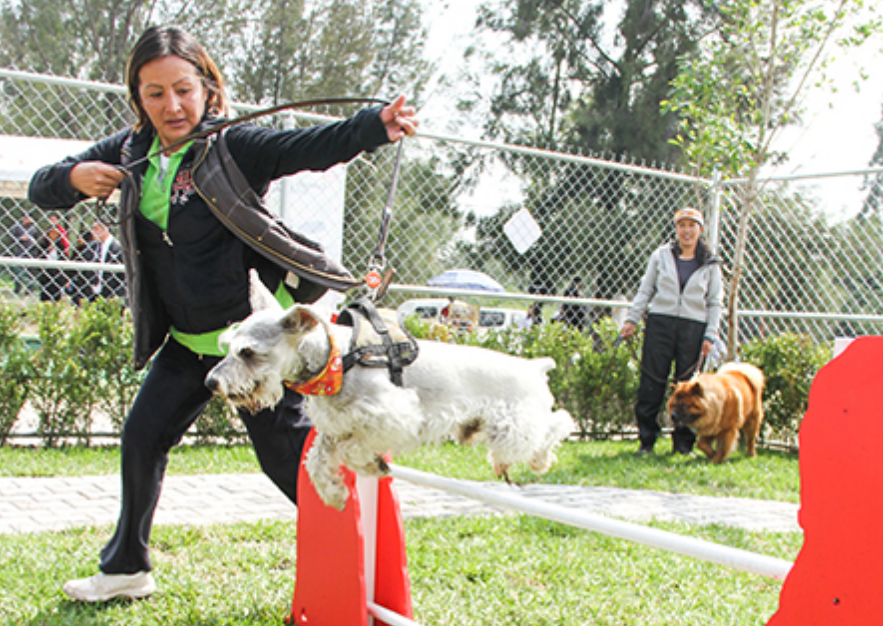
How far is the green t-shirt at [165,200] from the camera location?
2.96m

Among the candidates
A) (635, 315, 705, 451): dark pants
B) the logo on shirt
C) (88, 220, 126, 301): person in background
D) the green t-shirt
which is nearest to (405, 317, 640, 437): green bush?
(635, 315, 705, 451): dark pants

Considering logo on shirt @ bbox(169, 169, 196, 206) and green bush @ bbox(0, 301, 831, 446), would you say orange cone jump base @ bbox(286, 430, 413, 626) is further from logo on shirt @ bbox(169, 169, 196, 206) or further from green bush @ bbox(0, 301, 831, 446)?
green bush @ bbox(0, 301, 831, 446)

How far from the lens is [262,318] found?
200 centimetres

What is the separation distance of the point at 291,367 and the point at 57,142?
5224 mm

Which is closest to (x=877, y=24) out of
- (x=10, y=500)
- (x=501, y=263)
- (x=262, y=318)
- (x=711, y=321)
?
(x=711, y=321)

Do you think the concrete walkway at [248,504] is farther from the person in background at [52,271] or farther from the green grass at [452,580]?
the person in background at [52,271]

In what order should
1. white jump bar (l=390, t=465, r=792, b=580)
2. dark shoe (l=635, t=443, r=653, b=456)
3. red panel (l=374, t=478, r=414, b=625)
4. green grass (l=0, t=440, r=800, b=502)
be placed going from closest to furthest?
white jump bar (l=390, t=465, r=792, b=580), red panel (l=374, t=478, r=414, b=625), green grass (l=0, t=440, r=800, b=502), dark shoe (l=635, t=443, r=653, b=456)

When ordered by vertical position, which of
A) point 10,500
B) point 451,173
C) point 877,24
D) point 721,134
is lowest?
point 10,500

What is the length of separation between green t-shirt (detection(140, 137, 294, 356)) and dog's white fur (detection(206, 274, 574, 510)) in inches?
37.8

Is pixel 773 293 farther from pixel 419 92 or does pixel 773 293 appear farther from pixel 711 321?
pixel 419 92

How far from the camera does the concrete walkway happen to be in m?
4.92

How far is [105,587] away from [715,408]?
225 inches

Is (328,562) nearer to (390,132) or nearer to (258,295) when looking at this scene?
(258,295)

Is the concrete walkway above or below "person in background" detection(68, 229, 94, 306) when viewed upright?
below
